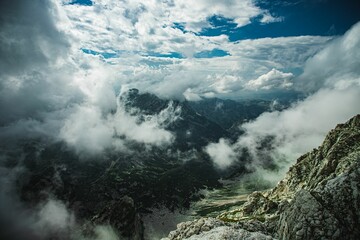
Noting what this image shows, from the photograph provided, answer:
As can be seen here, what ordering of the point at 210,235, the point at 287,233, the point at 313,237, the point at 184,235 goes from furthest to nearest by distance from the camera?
the point at 184,235 → the point at 210,235 → the point at 287,233 → the point at 313,237

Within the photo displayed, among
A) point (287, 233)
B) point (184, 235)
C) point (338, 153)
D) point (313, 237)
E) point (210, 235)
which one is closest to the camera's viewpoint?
→ point (313, 237)

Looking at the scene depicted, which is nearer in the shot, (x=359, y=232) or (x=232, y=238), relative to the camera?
(x=359, y=232)

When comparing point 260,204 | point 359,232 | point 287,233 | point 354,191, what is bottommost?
point 359,232

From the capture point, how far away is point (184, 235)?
71.1 metres

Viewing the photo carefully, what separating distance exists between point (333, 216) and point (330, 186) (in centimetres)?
1066

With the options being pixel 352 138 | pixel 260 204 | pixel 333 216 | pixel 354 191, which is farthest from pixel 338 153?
pixel 333 216

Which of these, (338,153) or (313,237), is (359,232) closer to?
(313,237)

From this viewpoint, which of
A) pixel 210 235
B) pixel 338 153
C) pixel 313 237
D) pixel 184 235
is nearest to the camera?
pixel 313 237

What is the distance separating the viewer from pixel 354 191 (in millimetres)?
60750

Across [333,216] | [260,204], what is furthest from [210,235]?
[260,204]

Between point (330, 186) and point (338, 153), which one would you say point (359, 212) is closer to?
point (330, 186)

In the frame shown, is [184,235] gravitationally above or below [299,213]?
above

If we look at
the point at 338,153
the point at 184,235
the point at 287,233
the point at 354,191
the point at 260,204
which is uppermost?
the point at 338,153

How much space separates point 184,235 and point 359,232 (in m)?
40.7
